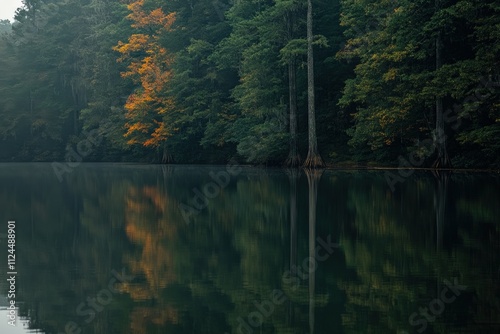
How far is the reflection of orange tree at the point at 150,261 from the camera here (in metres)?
6.44

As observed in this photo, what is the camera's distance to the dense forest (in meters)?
31.7

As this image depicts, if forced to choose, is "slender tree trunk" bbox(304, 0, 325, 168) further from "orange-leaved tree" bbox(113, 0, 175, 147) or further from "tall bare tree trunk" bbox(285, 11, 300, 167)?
"orange-leaved tree" bbox(113, 0, 175, 147)

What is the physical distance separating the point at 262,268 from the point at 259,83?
3426 centimetres

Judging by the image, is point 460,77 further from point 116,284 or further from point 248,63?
point 116,284

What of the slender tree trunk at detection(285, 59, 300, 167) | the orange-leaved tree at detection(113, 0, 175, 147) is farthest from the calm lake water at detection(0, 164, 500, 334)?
the orange-leaved tree at detection(113, 0, 175, 147)

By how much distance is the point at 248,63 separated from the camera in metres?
42.0

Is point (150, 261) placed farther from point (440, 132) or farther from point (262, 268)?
point (440, 132)

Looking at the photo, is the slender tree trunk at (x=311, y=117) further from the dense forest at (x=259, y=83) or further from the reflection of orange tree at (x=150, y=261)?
the reflection of orange tree at (x=150, y=261)

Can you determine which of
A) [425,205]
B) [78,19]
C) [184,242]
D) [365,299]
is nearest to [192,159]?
[78,19]

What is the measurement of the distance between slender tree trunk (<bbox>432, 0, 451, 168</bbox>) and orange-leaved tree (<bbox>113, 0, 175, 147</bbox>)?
77.2 ft

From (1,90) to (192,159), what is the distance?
Answer: 2942 centimetres

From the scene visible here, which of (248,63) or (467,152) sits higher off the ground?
(248,63)

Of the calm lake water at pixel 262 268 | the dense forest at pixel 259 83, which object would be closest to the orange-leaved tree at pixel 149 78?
the dense forest at pixel 259 83

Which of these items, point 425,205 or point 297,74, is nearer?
point 425,205
